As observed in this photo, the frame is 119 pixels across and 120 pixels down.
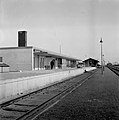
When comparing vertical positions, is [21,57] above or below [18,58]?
above

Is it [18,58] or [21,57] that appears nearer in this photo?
[21,57]

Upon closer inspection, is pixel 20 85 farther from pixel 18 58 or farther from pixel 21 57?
pixel 18 58

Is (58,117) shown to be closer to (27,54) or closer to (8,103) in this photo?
(8,103)

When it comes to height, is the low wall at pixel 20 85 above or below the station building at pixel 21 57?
below

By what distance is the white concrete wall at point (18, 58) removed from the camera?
44.9 m

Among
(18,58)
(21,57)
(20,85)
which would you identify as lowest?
(20,85)

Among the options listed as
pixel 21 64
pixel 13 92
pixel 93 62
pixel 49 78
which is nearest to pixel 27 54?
pixel 21 64

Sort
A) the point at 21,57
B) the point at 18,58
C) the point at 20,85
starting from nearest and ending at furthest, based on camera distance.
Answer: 1. the point at 20,85
2. the point at 21,57
3. the point at 18,58

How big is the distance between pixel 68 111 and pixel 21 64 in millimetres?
37250

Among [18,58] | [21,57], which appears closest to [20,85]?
[21,57]

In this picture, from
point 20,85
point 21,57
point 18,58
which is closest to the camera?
point 20,85

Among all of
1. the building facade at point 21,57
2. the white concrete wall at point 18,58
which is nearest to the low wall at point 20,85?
the building facade at point 21,57

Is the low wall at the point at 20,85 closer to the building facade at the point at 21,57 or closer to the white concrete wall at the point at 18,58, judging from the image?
the building facade at the point at 21,57

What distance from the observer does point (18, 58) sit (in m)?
46.3
